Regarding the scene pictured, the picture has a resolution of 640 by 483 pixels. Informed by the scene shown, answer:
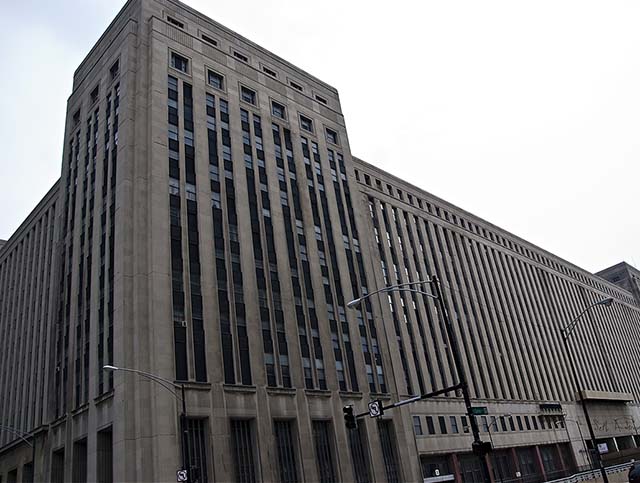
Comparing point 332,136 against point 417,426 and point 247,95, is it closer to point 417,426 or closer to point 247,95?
point 247,95

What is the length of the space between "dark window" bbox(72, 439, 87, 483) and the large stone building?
13cm

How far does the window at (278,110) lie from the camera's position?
2317 inches

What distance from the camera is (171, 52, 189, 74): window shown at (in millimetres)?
51059

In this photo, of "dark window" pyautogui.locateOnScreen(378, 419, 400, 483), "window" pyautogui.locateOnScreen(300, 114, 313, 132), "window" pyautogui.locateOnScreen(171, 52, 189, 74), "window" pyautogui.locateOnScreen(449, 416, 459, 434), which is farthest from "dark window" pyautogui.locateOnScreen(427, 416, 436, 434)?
"window" pyautogui.locateOnScreen(171, 52, 189, 74)

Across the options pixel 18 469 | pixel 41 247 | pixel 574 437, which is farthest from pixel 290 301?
pixel 574 437

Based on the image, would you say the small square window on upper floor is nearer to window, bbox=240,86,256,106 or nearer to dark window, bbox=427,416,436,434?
window, bbox=240,86,256,106

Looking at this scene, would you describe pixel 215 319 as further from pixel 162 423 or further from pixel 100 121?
pixel 100 121

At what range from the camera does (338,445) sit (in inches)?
1790

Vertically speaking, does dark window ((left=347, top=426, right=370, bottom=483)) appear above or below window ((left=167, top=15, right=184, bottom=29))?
below

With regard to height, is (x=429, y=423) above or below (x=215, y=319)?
below

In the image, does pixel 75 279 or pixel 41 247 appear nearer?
pixel 75 279

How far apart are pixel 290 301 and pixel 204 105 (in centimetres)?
1991

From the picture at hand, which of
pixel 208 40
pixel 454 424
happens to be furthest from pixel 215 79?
pixel 454 424

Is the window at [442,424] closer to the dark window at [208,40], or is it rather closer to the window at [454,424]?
the window at [454,424]
